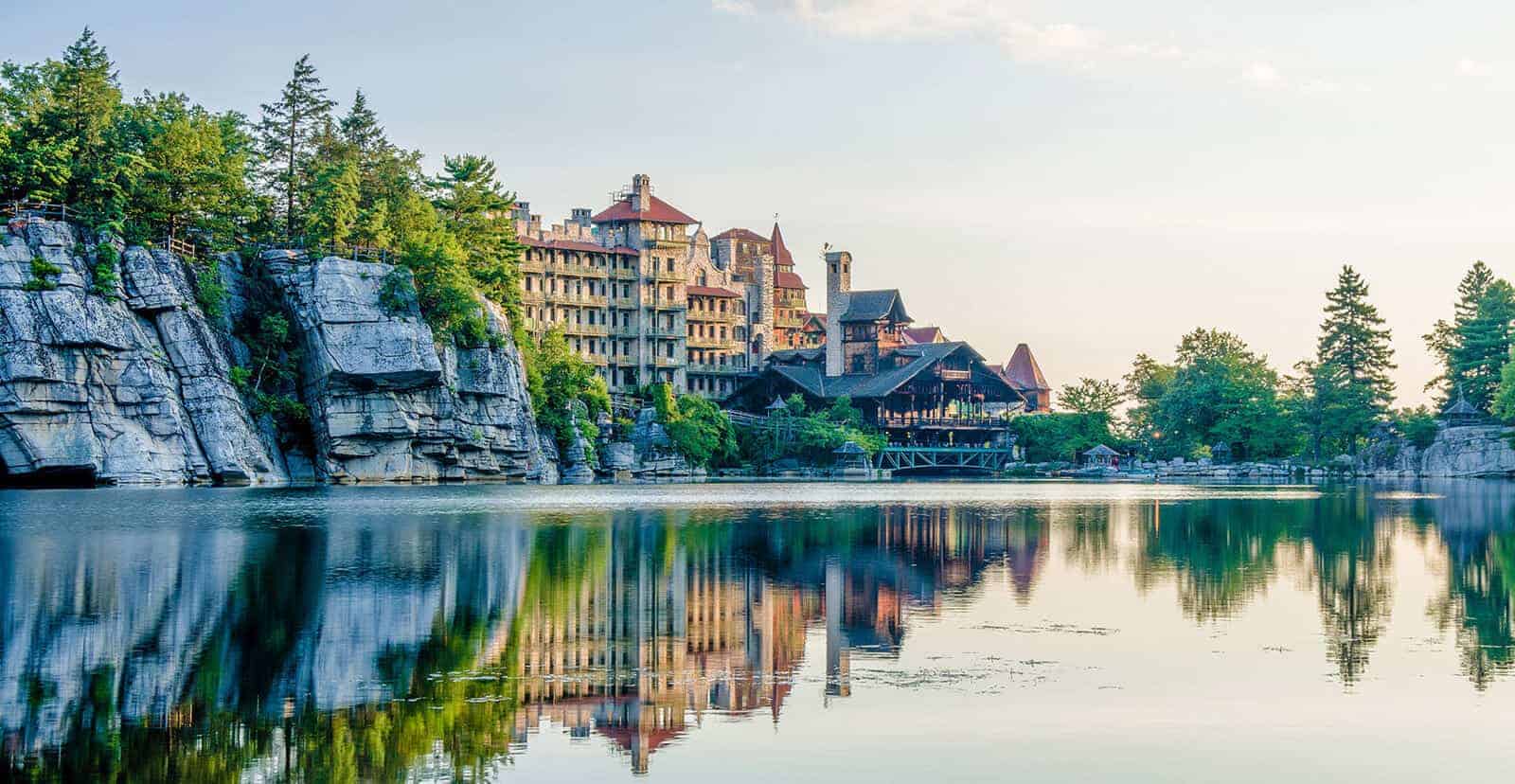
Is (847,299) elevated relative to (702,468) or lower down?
elevated

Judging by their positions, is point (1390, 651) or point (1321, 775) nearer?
point (1321, 775)

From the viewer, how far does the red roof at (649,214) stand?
416ft

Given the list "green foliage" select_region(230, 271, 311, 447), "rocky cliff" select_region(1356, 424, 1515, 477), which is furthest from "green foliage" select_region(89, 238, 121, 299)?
"rocky cliff" select_region(1356, 424, 1515, 477)

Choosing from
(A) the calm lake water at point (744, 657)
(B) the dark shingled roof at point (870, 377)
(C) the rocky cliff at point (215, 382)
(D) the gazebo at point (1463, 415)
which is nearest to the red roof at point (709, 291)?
(B) the dark shingled roof at point (870, 377)

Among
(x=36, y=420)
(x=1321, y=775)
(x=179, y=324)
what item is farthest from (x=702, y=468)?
(x=1321, y=775)

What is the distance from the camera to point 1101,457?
125750 mm

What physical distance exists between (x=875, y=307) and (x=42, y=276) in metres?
73.5

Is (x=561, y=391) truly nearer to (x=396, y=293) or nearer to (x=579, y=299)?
(x=396, y=293)

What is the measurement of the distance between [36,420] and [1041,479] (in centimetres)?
6750

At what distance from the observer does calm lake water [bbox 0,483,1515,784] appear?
15.0m

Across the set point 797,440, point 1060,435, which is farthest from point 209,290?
point 1060,435

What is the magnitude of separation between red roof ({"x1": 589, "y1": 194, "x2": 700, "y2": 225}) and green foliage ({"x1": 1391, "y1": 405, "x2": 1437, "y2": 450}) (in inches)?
2083

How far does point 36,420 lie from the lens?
6762 cm

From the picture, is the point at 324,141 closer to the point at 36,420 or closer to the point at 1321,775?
the point at 36,420
